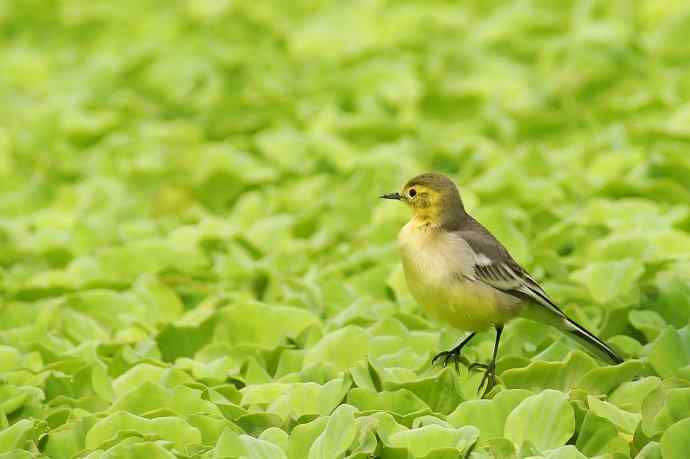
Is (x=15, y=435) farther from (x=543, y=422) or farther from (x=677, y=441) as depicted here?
(x=677, y=441)

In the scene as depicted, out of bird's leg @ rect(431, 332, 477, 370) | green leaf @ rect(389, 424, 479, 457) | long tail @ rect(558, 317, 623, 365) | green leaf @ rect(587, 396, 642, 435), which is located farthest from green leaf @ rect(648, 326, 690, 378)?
green leaf @ rect(389, 424, 479, 457)

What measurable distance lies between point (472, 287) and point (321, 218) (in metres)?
1.97

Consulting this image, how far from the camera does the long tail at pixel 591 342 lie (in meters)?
4.48

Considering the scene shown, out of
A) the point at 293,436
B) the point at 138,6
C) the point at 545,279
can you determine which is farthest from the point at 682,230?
the point at 138,6

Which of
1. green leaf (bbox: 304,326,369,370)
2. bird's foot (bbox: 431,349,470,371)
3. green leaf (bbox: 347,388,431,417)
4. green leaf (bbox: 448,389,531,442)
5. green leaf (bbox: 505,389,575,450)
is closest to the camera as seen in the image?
green leaf (bbox: 505,389,575,450)

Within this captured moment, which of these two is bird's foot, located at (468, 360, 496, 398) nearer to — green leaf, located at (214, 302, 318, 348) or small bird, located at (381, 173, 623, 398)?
small bird, located at (381, 173, 623, 398)

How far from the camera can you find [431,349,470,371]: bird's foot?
14.9ft

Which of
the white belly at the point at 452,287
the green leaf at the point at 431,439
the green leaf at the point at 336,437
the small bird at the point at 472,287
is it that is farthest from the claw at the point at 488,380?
the green leaf at the point at 336,437

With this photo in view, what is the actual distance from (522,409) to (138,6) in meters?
6.44

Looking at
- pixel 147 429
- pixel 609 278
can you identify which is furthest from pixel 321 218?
pixel 147 429

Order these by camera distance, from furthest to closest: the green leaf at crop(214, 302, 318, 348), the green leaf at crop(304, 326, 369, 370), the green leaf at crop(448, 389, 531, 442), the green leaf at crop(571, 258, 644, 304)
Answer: the green leaf at crop(571, 258, 644, 304), the green leaf at crop(214, 302, 318, 348), the green leaf at crop(304, 326, 369, 370), the green leaf at crop(448, 389, 531, 442)

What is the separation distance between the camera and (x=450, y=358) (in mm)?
4559

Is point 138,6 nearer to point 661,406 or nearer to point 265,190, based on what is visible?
point 265,190

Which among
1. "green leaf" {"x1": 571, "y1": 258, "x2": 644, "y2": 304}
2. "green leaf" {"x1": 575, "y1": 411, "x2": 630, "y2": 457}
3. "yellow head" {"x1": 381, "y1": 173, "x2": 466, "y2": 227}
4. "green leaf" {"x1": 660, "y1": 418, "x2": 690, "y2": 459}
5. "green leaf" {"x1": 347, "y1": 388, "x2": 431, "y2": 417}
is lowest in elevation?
"green leaf" {"x1": 660, "y1": 418, "x2": 690, "y2": 459}
